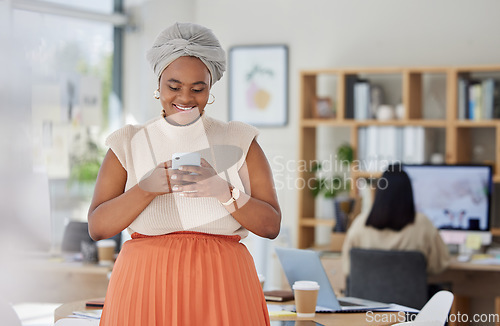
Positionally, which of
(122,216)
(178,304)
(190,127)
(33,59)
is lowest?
(178,304)

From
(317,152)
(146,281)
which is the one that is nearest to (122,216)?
(146,281)

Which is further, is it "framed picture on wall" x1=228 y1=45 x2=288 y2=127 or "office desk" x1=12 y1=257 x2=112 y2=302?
"framed picture on wall" x1=228 y1=45 x2=288 y2=127

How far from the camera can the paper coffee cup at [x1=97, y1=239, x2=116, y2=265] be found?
3848 mm

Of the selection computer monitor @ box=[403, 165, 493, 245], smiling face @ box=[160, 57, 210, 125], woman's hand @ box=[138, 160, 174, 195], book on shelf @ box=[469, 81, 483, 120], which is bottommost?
computer monitor @ box=[403, 165, 493, 245]

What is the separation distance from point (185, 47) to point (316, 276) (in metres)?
1.25

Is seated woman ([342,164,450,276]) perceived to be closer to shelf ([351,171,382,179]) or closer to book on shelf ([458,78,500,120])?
shelf ([351,171,382,179])

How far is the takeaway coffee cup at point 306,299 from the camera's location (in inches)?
88.2

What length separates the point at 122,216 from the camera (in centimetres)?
142

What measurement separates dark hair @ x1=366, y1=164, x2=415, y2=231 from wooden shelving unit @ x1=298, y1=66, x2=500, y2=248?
0.99 meters

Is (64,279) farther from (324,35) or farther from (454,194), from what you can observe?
(324,35)

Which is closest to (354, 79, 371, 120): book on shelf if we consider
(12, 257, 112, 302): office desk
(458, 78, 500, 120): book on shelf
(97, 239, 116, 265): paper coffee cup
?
(458, 78, 500, 120): book on shelf

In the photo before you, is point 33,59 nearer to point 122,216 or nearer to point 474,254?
point 474,254

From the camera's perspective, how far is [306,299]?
7.36ft

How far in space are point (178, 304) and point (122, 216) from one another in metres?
0.21
